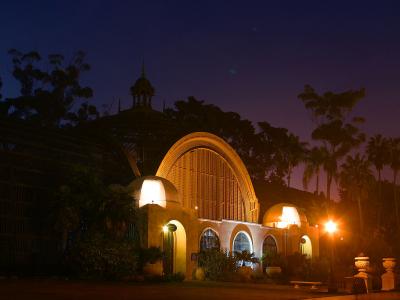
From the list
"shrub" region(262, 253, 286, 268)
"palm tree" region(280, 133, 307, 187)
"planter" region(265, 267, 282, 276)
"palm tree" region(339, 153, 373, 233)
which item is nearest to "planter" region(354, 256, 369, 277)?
"planter" region(265, 267, 282, 276)

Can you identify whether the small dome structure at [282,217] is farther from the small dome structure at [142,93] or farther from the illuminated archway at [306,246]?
the small dome structure at [142,93]

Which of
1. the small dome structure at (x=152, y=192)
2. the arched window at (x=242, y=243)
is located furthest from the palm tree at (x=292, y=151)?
the small dome structure at (x=152, y=192)

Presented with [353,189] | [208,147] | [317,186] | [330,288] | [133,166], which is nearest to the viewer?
[330,288]

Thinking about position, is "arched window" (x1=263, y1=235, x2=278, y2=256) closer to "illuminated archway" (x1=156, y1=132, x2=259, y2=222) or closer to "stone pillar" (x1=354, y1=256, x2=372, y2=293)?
"illuminated archway" (x1=156, y1=132, x2=259, y2=222)

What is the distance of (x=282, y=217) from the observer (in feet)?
144

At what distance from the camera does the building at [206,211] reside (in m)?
32.9

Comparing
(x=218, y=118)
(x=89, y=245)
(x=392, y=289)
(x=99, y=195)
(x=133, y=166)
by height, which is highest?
(x=218, y=118)

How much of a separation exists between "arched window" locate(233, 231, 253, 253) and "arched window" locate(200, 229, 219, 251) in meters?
2.34

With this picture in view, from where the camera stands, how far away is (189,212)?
111 feet

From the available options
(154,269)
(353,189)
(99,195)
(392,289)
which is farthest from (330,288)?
(353,189)

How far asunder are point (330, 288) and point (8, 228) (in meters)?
13.8

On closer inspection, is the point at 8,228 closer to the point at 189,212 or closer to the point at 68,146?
the point at 68,146

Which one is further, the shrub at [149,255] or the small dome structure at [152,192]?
the small dome structure at [152,192]

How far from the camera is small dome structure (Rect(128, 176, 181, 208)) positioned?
3284cm
